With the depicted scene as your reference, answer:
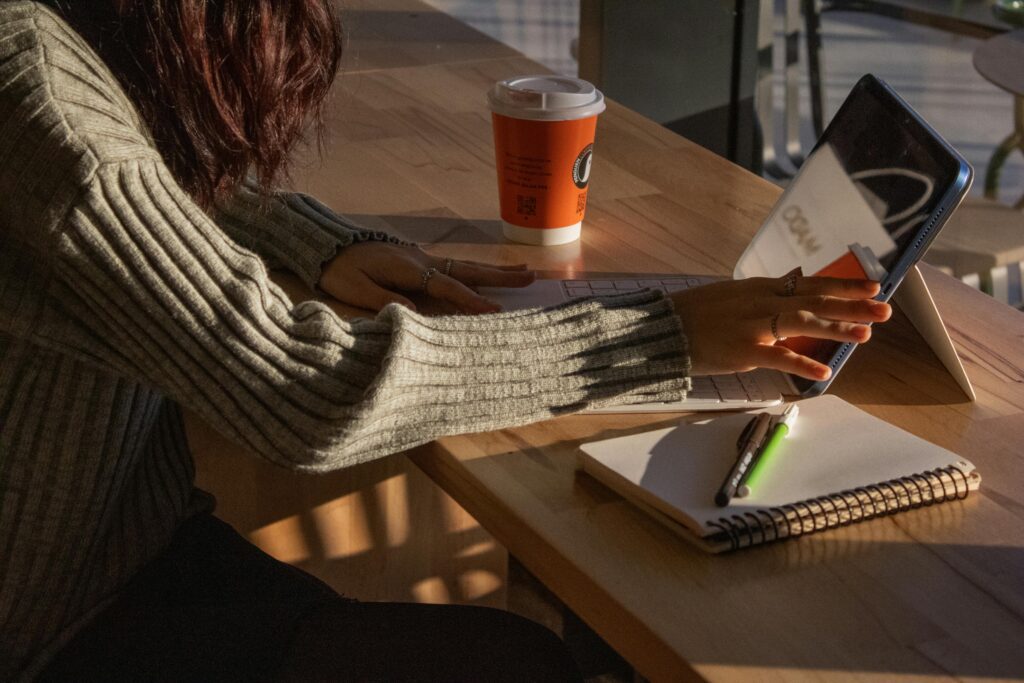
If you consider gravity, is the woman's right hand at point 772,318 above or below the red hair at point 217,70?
below

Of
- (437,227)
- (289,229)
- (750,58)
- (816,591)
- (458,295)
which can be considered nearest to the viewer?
(816,591)

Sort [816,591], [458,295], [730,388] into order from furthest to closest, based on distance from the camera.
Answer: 1. [458,295]
2. [730,388]
3. [816,591]

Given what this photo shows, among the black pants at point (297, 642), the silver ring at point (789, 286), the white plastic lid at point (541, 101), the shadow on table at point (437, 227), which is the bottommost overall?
the black pants at point (297, 642)

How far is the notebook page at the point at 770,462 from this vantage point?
2.39 ft

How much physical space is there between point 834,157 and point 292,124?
0.47 meters

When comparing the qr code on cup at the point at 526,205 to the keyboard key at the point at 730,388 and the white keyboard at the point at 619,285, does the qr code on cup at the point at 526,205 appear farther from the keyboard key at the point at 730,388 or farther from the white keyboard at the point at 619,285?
the keyboard key at the point at 730,388

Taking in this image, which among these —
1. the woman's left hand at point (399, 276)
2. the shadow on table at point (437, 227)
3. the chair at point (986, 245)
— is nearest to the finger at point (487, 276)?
the woman's left hand at point (399, 276)

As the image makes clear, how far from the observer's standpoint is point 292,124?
3.17ft

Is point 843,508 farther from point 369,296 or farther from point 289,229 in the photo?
point 289,229

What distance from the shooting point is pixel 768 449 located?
777 mm

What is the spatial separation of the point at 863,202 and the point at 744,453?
0.28m

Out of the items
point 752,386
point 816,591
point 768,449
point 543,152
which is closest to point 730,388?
point 752,386

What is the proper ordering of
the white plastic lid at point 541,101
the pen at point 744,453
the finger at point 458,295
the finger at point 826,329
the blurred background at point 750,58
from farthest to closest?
1. the blurred background at point 750,58
2. the white plastic lid at point 541,101
3. the finger at point 458,295
4. the finger at point 826,329
5. the pen at point 744,453

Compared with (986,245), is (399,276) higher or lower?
higher
